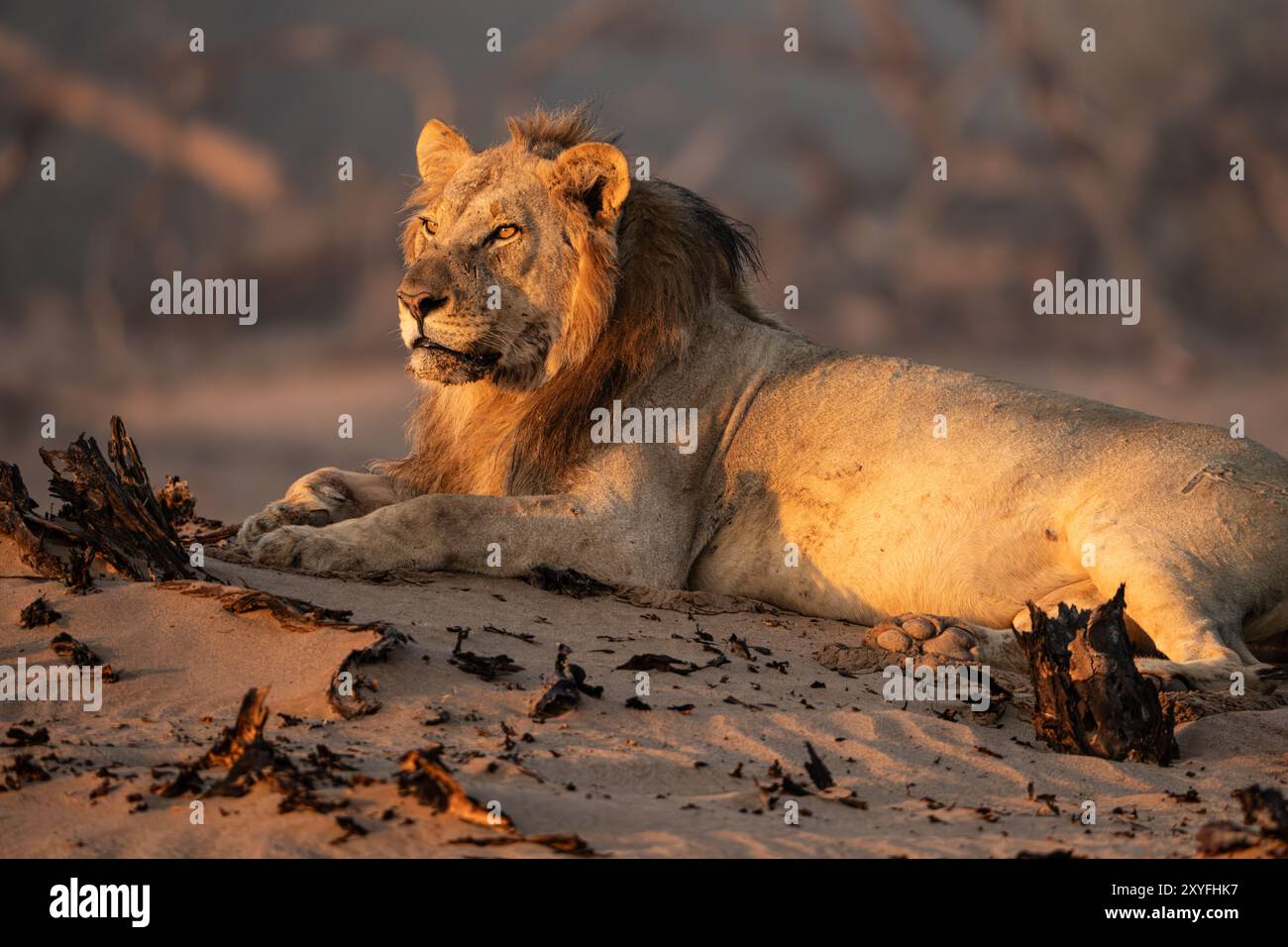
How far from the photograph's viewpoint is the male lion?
28.0 ft

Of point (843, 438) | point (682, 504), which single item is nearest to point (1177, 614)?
point (843, 438)

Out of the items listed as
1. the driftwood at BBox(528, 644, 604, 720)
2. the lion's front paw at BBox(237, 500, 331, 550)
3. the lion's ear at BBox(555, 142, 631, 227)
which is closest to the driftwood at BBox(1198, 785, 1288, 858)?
the driftwood at BBox(528, 644, 604, 720)

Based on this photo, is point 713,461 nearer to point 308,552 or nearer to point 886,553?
point 886,553

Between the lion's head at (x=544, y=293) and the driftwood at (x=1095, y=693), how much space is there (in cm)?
351

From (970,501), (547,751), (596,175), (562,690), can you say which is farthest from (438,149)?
(547,751)

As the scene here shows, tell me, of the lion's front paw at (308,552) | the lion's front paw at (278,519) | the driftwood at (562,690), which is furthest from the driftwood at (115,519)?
the driftwood at (562,690)

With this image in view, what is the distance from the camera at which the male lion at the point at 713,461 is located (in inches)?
336

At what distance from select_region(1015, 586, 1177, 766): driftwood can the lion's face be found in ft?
12.7

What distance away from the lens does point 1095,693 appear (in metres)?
6.58

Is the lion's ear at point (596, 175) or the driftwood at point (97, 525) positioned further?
the lion's ear at point (596, 175)

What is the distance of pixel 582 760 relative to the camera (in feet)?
18.4

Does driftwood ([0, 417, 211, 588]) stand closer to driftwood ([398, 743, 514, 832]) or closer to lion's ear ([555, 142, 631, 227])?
driftwood ([398, 743, 514, 832])

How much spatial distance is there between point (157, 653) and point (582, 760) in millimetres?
2144

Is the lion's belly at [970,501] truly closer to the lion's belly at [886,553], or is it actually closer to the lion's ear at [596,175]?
the lion's belly at [886,553]
